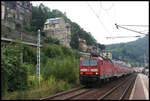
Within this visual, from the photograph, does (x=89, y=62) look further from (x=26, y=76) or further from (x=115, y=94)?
(x=26, y=76)

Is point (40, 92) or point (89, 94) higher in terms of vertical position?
point (40, 92)

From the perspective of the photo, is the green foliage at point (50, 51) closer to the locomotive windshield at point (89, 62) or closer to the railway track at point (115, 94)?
the locomotive windshield at point (89, 62)

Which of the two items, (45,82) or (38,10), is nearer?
(45,82)

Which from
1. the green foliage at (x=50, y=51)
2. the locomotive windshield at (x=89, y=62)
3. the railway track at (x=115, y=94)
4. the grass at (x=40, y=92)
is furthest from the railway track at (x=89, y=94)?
the green foliage at (x=50, y=51)

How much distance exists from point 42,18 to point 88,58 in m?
37.5

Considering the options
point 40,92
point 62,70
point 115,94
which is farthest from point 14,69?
point 115,94

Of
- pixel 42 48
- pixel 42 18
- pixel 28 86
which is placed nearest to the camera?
pixel 28 86

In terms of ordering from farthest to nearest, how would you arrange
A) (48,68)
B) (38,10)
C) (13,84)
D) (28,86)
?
(38,10) < (48,68) < (28,86) < (13,84)

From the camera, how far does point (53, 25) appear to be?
45062 millimetres

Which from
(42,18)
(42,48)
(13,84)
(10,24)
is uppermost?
(42,18)

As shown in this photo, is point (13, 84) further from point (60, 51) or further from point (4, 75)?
point (60, 51)

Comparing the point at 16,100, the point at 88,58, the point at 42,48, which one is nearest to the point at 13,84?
the point at 16,100

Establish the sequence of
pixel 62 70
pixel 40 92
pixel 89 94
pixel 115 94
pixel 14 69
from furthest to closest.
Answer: pixel 62 70 → pixel 115 94 → pixel 89 94 → pixel 40 92 → pixel 14 69

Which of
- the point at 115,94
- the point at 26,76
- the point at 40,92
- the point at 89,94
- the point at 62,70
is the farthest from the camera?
the point at 62,70
